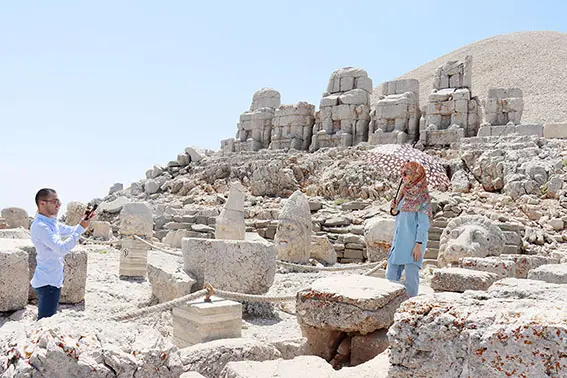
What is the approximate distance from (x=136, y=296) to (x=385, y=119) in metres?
15.7

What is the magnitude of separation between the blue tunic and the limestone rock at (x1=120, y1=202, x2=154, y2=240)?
5.62 meters

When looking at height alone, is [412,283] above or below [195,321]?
above

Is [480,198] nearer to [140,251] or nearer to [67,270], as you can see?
[140,251]

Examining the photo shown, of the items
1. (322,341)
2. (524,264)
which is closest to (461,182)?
(524,264)

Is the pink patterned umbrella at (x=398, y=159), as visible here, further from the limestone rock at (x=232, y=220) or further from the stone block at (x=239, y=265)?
the stone block at (x=239, y=265)

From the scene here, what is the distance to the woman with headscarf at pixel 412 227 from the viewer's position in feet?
15.6

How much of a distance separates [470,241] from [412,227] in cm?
349

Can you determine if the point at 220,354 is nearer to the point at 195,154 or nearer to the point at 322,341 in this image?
the point at 322,341

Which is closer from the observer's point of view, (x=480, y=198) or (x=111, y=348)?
(x=111, y=348)

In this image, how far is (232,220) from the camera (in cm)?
975

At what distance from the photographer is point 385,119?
69.1ft

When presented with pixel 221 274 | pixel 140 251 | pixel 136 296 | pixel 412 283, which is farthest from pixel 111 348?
pixel 140 251

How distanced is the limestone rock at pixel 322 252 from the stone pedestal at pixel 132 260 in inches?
154

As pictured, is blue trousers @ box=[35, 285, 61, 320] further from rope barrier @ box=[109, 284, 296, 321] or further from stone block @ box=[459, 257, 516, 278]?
stone block @ box=[459, 257, 516, 278]
